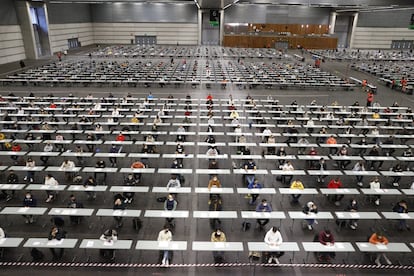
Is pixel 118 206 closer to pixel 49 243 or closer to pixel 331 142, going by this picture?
pixel 49 243

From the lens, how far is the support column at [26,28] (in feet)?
139

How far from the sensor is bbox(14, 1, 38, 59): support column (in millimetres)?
42344

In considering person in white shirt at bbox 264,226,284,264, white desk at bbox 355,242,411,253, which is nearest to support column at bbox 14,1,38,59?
person in white shirt at bbox 264,226,284,264

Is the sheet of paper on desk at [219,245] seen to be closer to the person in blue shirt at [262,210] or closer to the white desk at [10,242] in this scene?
the person in blue shirt at [262,210]

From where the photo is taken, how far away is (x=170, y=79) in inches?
1281

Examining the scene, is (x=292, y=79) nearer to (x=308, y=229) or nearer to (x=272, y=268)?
(x=308, y=229)

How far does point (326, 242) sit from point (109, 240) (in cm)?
612

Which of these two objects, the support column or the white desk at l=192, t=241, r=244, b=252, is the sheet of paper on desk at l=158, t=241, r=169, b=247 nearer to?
the white desk at l=192, t=241, r=244, b=252

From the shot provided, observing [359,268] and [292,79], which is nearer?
[359,268]

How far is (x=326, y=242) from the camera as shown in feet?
28.5

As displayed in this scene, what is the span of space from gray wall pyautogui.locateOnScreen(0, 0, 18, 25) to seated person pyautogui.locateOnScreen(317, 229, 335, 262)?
45791mm

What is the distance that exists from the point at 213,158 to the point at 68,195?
244 inches

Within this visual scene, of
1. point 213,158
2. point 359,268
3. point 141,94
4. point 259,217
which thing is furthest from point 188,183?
point 141,94

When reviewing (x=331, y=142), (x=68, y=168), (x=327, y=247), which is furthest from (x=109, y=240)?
(x=331, y=142)
